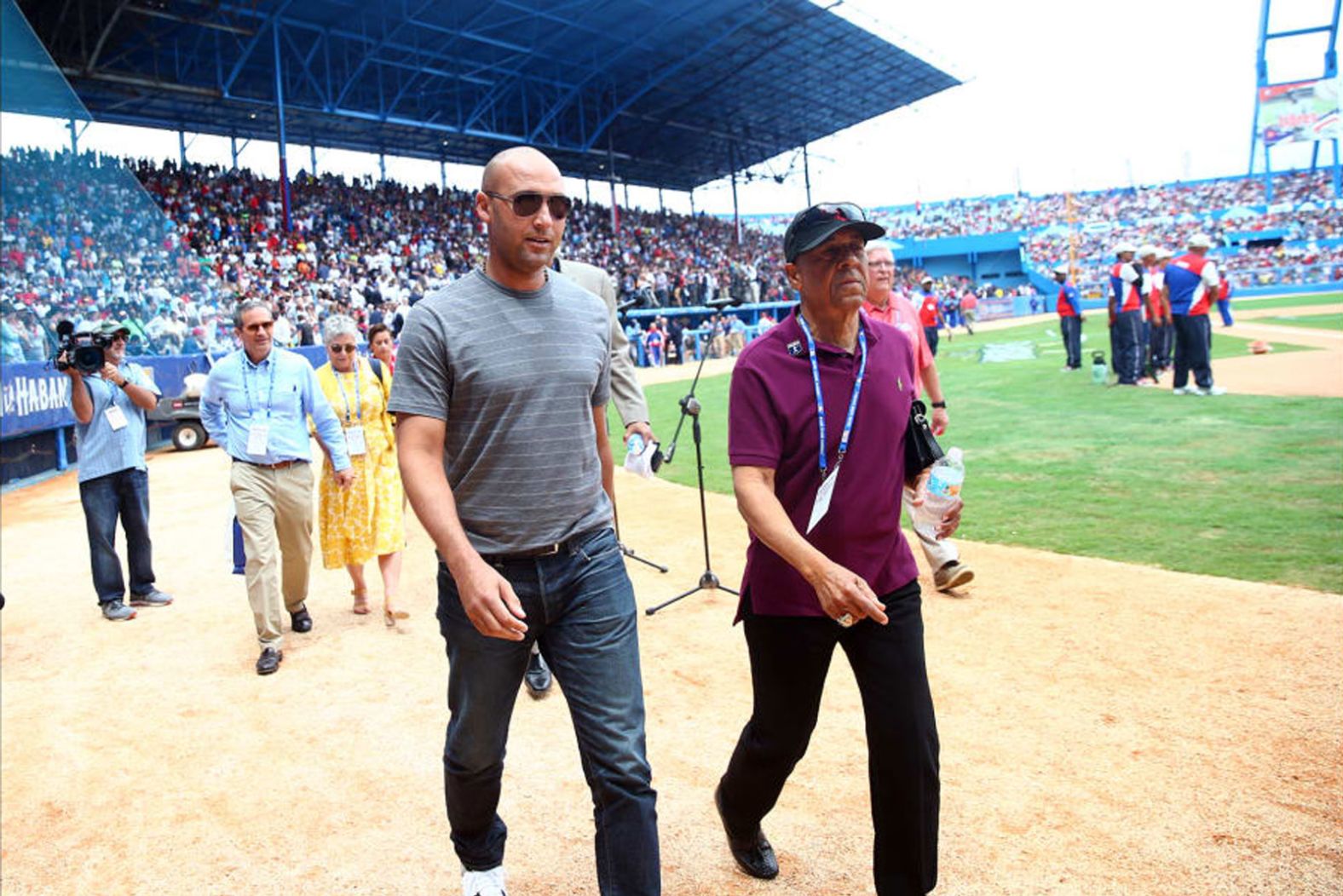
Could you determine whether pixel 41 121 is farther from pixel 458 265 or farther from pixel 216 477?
pixel 458 265

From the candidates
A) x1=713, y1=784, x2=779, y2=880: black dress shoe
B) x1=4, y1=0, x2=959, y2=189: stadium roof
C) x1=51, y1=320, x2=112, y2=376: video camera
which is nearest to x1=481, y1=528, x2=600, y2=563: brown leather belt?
x1=713, y1=784, x2=779, y2=880: black dress shoe

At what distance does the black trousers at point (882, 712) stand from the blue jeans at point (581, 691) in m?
0.38

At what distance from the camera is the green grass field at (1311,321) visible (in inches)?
788

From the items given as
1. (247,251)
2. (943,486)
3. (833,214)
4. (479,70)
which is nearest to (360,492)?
(943,486)

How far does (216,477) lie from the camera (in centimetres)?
1268

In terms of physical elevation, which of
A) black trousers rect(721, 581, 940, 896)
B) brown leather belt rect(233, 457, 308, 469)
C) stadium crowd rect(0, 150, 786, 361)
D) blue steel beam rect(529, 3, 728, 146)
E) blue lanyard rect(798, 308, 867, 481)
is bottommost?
black trousers rect(721, 581, 940, 896)

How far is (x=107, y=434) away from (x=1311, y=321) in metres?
24.1

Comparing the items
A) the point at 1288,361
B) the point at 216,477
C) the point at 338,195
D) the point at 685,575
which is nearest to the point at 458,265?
the point at 338,195

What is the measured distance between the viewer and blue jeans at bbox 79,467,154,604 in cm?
644

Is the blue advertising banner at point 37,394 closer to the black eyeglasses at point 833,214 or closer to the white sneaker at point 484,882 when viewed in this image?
the white sneaker at point 484,882

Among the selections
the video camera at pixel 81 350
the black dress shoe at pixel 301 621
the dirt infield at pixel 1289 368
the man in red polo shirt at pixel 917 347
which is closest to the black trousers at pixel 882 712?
the man in red polo shirt at pixel 917 347

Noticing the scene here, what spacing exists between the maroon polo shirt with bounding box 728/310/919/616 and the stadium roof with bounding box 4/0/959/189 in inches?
936

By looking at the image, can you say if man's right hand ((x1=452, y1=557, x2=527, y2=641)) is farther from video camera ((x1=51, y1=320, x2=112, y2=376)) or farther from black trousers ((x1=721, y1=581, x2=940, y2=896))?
video camera ((x1=51, y1=320, x2=112, y2=376))

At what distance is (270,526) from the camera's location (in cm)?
531
